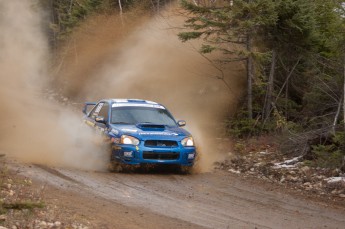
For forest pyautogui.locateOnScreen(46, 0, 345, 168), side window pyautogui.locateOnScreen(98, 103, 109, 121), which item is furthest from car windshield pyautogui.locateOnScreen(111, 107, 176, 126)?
forest pyautogui.locateOnScreen(46, 0, 345, 168)

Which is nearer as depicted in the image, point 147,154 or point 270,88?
point 147,154

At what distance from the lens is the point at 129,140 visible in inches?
467

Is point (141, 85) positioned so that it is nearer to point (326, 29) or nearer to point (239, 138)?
point (239, 138)

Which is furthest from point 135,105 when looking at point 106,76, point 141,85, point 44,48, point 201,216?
point 44,48

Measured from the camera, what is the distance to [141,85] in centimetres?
2492

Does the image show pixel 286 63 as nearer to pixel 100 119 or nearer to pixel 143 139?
pixel 100 119

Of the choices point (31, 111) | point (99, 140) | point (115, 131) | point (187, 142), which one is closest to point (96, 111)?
point (99, 140)

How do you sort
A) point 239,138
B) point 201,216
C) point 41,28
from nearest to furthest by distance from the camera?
point 201,216
point 239,138
point 41,28

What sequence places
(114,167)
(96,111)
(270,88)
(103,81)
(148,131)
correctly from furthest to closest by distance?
(103,81) → (270,88) → (96,111) → (148,131) → (114,167)

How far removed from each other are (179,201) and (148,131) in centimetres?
338

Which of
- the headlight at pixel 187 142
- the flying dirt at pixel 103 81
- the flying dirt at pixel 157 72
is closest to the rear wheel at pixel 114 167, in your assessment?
the flying dirt at pixel 103 81

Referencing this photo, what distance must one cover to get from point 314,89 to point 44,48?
35719mm

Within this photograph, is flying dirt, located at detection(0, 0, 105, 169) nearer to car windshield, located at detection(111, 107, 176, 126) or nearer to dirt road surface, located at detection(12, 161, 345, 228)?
car windshield, located at detection(111, 107, 176, 126)

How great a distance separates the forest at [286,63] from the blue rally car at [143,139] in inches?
127
